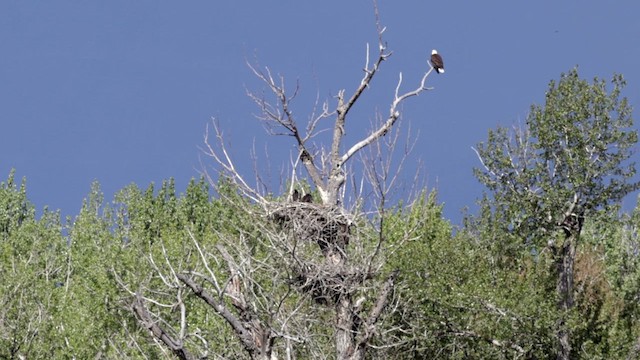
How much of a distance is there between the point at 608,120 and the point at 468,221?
5.64 meters

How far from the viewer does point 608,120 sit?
37.5 m

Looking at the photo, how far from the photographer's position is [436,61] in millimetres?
35312

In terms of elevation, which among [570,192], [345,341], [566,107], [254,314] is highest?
[566,107]

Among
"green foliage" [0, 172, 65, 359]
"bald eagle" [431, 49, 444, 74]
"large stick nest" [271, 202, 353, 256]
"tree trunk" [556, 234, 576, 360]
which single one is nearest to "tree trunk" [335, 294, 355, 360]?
"large stick nest" [271, 202, 353, 256]

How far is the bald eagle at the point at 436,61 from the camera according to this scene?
1385 inches

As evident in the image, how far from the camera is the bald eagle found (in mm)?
35188

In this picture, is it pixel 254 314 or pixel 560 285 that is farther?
pixel 560 285

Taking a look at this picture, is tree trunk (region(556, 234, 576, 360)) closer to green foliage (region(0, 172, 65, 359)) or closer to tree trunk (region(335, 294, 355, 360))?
tree trunk (region(335, 294, 355, 360))

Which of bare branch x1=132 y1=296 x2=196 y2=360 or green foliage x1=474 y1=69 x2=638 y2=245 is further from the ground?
green foliage x1=474 y1=69 x2=638 y2=245

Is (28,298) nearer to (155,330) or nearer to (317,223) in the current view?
(317,223)

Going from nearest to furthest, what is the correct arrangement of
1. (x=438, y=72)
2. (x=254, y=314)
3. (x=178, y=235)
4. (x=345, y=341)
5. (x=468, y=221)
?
1. (x=254, y=314)
2. (x=345, y=341)
3. (x=438, y=72)
4. (x=468, y=221)
5. (x=178, y=235)

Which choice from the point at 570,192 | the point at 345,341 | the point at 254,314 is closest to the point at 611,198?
the point at 570,192

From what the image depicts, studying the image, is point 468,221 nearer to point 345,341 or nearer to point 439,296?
point 439,296

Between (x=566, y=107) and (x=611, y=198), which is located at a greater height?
(x=566, y=107)
